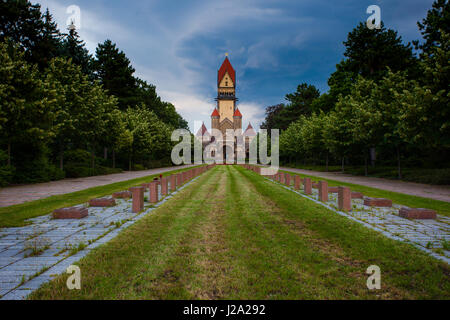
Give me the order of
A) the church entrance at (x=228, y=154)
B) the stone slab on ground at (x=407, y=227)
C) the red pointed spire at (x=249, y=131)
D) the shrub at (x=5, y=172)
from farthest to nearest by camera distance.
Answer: the red pointed spire at (x=249, y=131) < the church entrance at (x=228, y=154) < the shrub at (x=5, y=172) < the stone slab on ground at (x=407, y=227)

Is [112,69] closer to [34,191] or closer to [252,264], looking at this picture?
[34,191]

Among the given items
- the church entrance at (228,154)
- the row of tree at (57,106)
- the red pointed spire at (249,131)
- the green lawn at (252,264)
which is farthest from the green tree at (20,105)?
the red pointed spire at (249,131)

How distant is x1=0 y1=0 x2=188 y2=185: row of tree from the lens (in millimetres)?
15977

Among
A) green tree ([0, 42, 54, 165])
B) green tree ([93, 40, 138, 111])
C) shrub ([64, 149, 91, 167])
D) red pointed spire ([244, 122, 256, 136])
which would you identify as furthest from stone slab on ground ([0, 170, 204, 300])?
red pointed spire ([244, 122, 256, 136])

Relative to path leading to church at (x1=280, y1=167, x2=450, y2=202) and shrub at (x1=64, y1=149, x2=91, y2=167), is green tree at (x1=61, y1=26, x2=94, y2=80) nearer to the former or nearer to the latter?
shrub at (x1=64, y1=149, x2=91, y2=167)

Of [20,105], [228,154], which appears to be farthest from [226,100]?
[20,105]

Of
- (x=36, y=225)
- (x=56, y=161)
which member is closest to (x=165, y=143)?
(x=56, y=161)

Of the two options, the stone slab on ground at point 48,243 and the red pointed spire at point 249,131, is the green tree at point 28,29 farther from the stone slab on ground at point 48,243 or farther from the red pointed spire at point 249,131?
the red pointed spire at point 249,131

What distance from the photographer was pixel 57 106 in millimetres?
19344

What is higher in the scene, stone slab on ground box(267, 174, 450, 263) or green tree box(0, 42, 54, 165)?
green tree box(0, 42, 54, 165)

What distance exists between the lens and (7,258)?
4.34 m

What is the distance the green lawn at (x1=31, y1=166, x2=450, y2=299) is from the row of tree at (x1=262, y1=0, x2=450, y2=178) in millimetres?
13692

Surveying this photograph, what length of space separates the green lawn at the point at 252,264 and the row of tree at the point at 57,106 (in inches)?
601

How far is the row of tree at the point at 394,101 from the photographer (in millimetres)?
15109
